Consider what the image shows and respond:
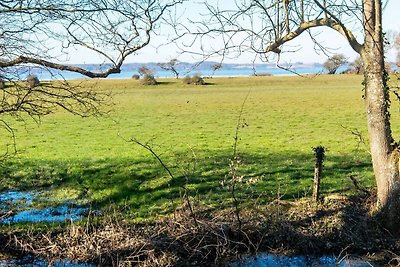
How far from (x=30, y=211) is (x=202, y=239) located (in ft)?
14.2

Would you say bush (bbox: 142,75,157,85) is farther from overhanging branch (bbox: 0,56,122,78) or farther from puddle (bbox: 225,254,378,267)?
puddle (bbox: 225,254,378,267)

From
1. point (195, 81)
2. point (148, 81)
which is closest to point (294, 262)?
point (195, 81)

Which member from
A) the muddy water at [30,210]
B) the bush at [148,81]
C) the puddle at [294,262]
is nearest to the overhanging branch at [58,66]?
the muddy water at [30,210]

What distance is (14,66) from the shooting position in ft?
29.9

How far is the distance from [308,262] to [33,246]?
4.80 metres

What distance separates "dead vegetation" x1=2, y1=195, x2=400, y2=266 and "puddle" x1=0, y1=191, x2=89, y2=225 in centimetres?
99

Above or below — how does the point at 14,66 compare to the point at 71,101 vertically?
above

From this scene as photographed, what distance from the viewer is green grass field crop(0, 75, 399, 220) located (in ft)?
41.7

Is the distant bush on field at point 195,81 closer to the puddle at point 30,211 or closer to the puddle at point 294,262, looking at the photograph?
the puddle at point 30,211

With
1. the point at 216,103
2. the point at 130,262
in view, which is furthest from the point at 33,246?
the point at 216,103

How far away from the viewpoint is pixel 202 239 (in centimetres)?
943

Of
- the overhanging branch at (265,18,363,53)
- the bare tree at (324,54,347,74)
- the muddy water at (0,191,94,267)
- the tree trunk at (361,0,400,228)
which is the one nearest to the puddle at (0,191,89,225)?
the muddy water at (0,191,94,267)

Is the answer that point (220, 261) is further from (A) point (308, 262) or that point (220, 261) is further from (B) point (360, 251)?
(B) point (360, 251)

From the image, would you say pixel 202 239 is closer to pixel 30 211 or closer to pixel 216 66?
pixel 216 66
